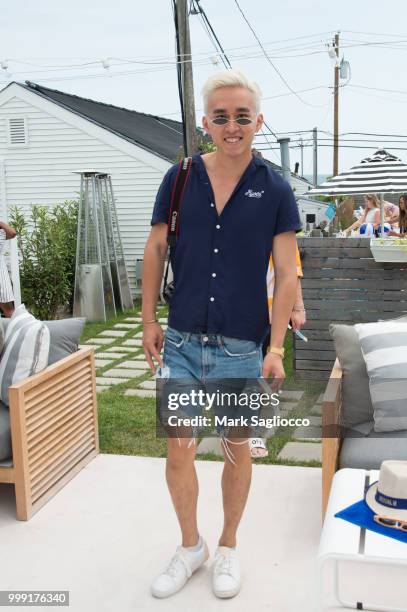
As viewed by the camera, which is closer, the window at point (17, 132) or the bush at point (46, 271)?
the bush at point (46, 271)

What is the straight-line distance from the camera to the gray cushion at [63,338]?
375 cm

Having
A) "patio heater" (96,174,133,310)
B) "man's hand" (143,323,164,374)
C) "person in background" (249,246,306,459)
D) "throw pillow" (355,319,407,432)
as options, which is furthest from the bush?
"man's hand" (143,323,164,374)

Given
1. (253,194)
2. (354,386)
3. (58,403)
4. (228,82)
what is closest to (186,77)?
(58,403)

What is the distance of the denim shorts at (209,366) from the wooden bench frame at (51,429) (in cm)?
102

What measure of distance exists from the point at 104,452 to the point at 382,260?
8.51 ft

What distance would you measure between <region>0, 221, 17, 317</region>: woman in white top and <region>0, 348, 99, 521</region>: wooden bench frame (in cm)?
402

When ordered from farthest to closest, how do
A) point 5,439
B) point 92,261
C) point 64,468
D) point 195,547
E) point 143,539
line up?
point 92,261 → point 64,468 → point 5,439 → point 143,539 → point 195,547

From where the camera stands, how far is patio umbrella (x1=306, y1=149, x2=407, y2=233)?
6.66 metres

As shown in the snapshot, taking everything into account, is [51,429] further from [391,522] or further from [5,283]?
[5,283]

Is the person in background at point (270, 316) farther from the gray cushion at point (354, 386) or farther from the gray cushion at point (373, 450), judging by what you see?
the gray cushion at point (373, 450)

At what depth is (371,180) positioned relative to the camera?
6898 millimetres

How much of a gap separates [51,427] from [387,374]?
1695 millimetres

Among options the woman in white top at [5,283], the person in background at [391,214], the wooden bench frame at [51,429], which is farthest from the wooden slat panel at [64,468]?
the person in background at [391,214]

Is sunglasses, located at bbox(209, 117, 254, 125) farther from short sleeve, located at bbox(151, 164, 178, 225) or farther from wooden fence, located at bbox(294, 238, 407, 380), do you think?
wooden fence, located at bbox(294, 238, 407, 380)
